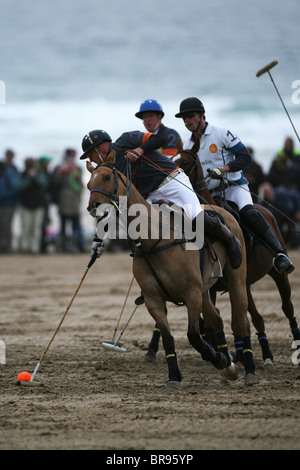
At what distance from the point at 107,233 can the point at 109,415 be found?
1647mm

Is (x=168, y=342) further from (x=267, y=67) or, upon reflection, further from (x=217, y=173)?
(x=267, y=67)

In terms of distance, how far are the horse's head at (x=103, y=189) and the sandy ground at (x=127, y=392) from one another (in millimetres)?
1598

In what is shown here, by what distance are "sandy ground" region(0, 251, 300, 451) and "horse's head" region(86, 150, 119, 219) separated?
160cm

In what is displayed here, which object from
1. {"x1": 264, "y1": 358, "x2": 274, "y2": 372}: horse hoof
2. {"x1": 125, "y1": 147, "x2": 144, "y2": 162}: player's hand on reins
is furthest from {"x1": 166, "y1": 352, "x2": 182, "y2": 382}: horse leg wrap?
{"x1": 125, "y1": 147, "x2": 144, "y2": 162}: player's hand on reins

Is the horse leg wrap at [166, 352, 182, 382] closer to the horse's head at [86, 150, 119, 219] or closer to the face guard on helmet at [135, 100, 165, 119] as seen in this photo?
the horse's head at [86, 150, 119, 219]

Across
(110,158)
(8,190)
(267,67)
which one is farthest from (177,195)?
(8,190)

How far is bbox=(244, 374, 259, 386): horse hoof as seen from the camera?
739cm

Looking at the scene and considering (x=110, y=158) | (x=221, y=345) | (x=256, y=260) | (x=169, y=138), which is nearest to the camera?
(x=110, y=158)

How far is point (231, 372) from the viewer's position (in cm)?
751

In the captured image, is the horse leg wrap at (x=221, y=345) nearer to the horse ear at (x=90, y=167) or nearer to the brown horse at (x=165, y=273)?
the brown horse at (x=165, y=273)

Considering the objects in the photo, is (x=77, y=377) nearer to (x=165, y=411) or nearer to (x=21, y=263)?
(x=165, y=411)

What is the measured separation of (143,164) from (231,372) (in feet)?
7.01

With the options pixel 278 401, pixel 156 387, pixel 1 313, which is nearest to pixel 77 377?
pixel 156 387

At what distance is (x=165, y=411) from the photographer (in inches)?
243
